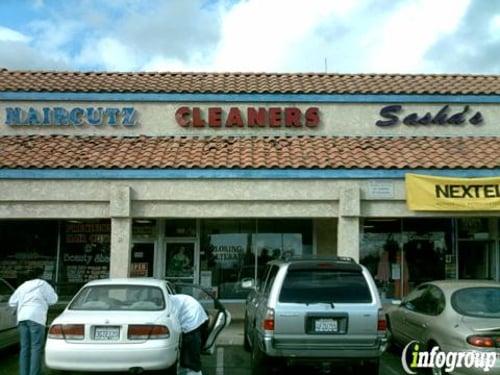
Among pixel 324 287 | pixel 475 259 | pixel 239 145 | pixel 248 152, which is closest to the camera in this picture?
pixel 324 287

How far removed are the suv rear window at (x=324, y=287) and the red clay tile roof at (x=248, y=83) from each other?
9257 millimetres

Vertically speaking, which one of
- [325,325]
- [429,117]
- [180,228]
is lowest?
[325,325]

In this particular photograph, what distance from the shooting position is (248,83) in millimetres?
18000

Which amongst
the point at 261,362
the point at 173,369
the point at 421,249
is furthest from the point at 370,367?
the point at 421,249

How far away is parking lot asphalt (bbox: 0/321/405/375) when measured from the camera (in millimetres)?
9617

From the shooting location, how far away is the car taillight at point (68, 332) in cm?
804

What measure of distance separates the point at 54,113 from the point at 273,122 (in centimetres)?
591

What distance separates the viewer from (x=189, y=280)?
1666 centimetres

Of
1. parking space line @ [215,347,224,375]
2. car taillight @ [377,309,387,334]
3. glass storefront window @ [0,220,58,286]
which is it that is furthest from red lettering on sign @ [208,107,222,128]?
car taillight @ [377,309,387,334]

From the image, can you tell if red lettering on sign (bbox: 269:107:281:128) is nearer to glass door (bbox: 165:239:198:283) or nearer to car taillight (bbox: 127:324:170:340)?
glass door (bbox: 165:239:198:283)

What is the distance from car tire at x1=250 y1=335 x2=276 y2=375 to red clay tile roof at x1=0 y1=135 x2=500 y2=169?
5.82 m

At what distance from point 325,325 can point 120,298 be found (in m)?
2.97

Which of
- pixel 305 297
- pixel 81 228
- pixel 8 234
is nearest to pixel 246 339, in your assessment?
pixel 305 297

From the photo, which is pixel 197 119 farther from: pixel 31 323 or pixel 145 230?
pixel 31 323
